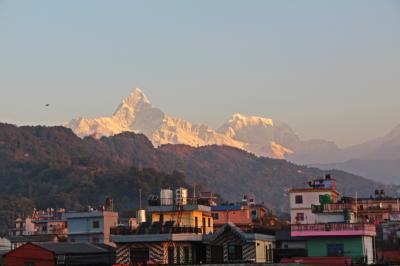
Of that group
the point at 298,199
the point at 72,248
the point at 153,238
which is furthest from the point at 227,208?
the point at 153,238

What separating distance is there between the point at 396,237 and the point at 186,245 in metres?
28.9

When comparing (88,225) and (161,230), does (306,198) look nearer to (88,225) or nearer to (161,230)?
(88,225)

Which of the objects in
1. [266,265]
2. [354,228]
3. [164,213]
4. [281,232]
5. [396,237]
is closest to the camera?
[266,265]

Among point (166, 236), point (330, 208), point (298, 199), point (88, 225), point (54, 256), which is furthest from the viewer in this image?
point (298, 199)

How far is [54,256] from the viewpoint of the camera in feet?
244

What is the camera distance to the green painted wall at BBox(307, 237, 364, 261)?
70.3 metres

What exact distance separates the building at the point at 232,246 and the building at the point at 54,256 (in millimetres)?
8442

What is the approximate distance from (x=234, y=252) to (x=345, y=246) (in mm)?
8360

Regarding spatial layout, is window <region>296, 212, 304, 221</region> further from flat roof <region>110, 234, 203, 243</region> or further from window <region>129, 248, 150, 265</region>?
window <region>129, 248, 150, 265</region>

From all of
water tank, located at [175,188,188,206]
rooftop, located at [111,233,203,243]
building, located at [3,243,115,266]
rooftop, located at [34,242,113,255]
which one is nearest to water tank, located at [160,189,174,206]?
water tank, located at [175,188,188,206]

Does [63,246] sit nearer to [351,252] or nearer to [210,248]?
[210,248]

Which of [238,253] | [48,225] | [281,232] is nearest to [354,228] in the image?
[238,253]

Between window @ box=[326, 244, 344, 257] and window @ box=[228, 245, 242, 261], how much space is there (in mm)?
6605

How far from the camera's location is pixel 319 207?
80.1 meters
